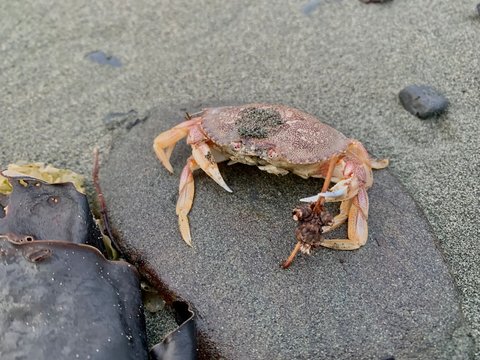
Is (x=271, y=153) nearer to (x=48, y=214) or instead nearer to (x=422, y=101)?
(x=48, y=214)

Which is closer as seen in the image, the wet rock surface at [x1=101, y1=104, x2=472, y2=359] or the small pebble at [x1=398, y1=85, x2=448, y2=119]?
the wet rock surface at [x1=101, y1=104, x2=472, y2=359]

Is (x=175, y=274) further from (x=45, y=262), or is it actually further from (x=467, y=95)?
(x=467, y=95)


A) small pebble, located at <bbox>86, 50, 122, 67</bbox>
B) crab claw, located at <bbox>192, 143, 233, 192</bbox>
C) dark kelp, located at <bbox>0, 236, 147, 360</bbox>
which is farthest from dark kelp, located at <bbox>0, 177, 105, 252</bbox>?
small pebble, located at <bbox>86, 50, 122, 67</bbox>

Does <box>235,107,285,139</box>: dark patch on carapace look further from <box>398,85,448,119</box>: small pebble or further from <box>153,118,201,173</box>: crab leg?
<box>398,85,448,119</box>: small pebble

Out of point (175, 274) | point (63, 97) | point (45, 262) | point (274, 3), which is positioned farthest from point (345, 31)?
point (45, 262)

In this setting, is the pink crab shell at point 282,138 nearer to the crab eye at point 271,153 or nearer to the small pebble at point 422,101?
the crab eye at point 271,153

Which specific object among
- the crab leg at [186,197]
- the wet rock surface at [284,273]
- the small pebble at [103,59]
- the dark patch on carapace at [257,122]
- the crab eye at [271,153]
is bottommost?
the wet rock surface at [284,273]

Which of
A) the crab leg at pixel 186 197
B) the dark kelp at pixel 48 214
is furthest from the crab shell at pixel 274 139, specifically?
the dark kelp at pixel 48 214

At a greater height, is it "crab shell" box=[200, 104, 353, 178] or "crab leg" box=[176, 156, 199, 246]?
"crab shell" box=[200, 104, 353, 178]
